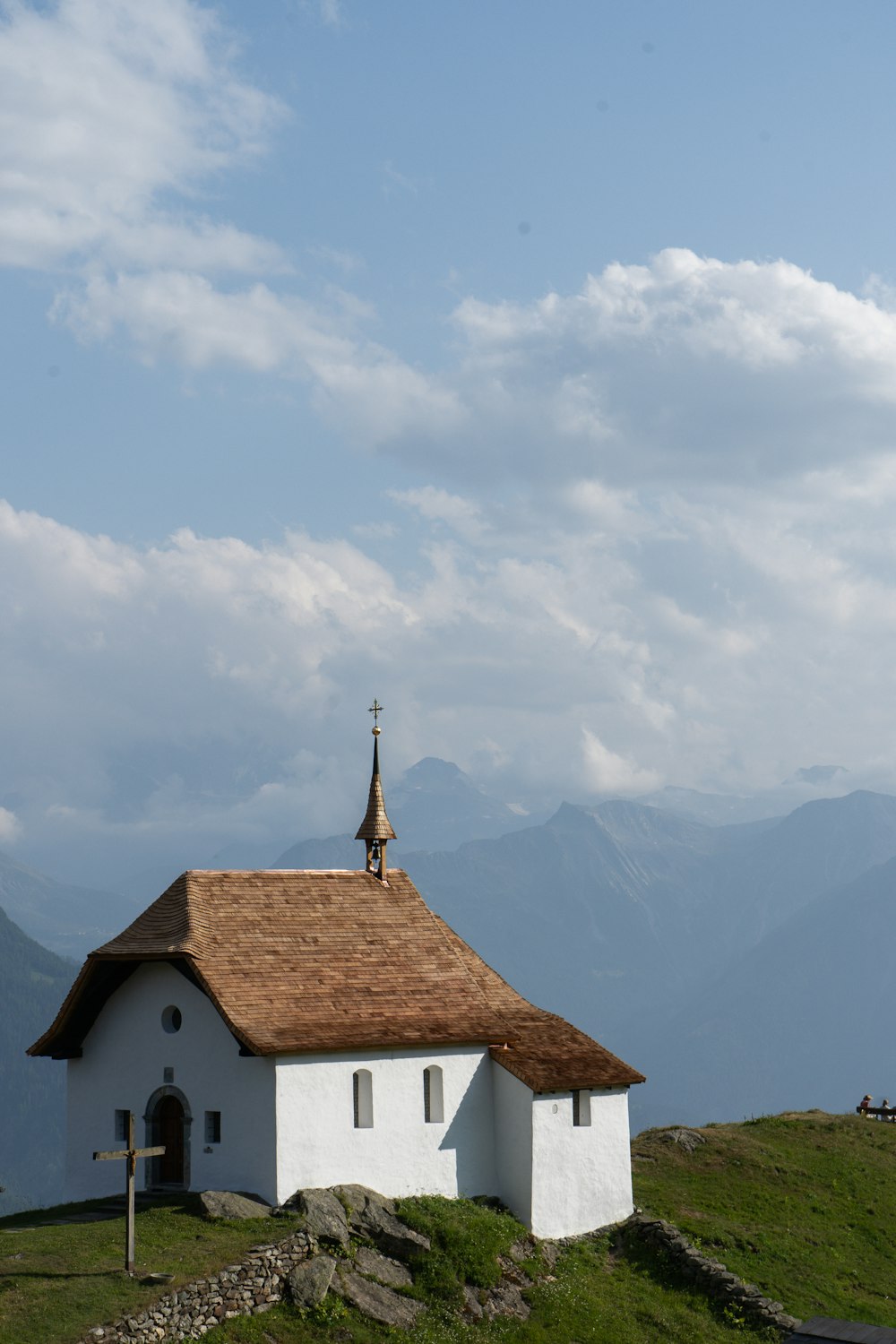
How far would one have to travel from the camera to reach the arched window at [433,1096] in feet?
138

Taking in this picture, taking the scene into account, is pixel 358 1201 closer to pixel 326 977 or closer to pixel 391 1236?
pixel 391 1236

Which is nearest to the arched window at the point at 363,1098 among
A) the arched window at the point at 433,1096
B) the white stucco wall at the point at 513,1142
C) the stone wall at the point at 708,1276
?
the arched window at the point at 433,1096

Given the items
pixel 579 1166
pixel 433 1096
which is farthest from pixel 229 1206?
pixel 579 1166

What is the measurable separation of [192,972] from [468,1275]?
10.9 metres

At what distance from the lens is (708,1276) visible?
130ft

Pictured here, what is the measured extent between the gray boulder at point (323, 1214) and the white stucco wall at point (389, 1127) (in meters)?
0.58

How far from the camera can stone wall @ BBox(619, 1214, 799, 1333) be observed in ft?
126

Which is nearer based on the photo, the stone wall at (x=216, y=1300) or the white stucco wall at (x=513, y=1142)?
the stone wall at (x=216, y=1300)

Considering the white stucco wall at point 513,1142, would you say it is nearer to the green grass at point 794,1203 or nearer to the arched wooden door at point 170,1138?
the green grass at point 794,1203

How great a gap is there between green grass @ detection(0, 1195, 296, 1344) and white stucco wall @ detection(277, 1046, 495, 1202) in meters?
2.91

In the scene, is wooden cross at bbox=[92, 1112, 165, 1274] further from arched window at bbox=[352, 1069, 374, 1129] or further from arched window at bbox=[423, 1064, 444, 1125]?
arched window at bbox=[423, 1064, 444, 1125]

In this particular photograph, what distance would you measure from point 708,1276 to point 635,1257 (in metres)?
2.41

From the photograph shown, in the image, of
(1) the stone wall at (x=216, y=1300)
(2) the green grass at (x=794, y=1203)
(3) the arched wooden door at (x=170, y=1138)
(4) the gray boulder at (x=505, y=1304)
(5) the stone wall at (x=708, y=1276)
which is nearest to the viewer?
(1) the stone wall at (x=216, y=1300)

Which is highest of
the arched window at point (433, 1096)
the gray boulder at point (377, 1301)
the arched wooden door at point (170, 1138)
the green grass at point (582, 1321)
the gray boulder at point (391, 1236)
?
the arched window at point (433, 1096)
